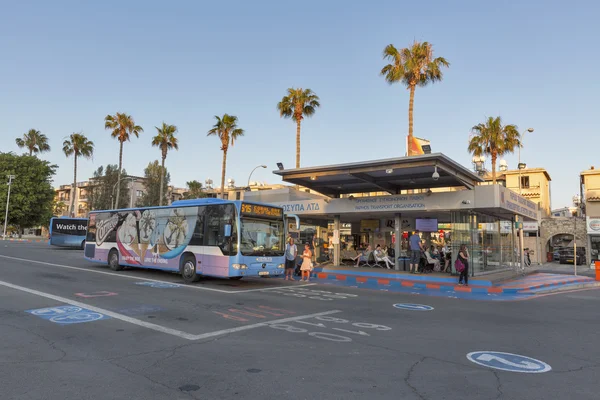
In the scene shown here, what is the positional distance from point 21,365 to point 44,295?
6.71m

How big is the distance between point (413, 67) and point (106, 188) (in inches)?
2319

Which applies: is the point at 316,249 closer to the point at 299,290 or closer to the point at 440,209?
the point at 440,209

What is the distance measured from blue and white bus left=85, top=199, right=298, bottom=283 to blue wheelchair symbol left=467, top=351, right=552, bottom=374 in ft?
29.3

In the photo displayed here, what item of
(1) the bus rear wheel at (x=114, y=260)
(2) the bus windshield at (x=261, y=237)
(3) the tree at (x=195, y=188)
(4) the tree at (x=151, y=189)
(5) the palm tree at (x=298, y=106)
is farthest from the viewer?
(4) the tree at (x=151, y=189)

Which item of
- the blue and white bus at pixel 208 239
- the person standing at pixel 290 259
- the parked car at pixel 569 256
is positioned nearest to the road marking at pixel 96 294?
the blue and white bus at pixel 208 239

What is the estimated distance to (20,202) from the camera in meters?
53.5

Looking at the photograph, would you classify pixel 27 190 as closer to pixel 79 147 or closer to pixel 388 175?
pixel 79 147

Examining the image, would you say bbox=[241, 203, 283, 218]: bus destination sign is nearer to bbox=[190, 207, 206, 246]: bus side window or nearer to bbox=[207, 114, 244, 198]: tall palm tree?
bbox=[190, 207, 206, 246]: bus side window

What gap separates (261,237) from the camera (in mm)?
14742

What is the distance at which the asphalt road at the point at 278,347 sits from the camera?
4.61 m

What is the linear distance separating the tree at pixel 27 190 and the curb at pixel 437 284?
5095 centimetres

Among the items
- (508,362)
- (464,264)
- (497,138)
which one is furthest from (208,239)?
(497,138)

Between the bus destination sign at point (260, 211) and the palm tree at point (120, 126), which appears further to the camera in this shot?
the palm tree at point (120, 126)

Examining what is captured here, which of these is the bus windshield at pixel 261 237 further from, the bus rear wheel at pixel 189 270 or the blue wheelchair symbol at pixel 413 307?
the blue wheelchair symbol at pixel 413 307
